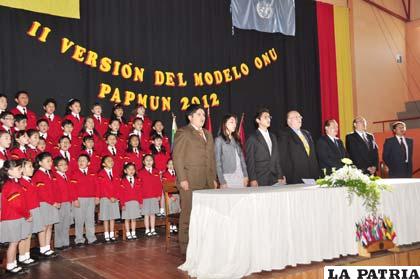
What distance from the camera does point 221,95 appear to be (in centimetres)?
866

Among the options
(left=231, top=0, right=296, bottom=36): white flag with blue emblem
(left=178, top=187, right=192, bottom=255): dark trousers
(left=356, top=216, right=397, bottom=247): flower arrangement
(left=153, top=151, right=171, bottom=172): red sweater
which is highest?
(left=231, top=0, right=296, bottom=36): white flag with blue emblem

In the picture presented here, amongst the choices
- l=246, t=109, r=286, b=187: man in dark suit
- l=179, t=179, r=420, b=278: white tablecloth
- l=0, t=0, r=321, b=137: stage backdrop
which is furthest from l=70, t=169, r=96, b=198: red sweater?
l=179, t=179, r=420, b=278: white tablecloth

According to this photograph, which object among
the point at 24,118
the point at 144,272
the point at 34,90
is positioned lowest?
the point at 144,272

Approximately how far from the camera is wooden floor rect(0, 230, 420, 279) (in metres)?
3.48

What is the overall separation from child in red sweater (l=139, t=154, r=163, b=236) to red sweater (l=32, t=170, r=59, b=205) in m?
1.52

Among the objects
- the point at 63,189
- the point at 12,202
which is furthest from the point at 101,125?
the point at 12,202

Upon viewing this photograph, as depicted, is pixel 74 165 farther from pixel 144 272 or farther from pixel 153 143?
pixel 144 272

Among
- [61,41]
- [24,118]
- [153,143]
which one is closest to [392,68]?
[153,143]

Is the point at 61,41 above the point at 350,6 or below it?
below

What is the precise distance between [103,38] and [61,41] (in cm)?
74

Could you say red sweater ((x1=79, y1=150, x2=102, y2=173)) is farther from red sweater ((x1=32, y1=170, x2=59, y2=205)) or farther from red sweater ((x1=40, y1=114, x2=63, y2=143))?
red sweater ((x1=32, y1=170, x2=59, y2=205))

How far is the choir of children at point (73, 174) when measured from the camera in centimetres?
426

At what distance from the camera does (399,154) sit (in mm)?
6500

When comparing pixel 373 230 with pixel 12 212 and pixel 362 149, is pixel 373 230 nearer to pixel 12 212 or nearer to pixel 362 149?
pixel 362 149
